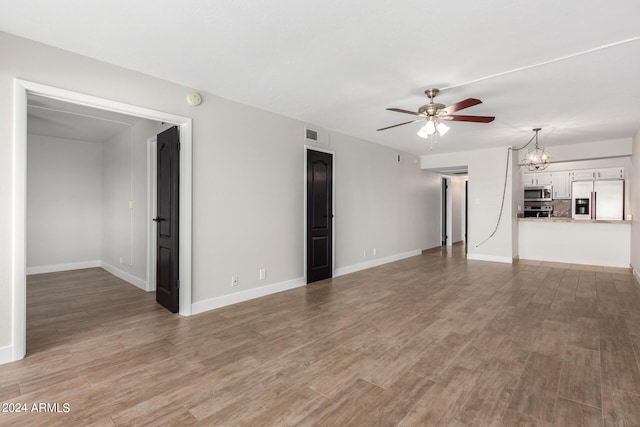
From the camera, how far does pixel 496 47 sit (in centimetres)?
257

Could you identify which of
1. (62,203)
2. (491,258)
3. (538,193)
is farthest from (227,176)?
(538,193)

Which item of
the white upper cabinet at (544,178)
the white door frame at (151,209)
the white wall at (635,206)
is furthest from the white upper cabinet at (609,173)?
the white door frame at (151,209)

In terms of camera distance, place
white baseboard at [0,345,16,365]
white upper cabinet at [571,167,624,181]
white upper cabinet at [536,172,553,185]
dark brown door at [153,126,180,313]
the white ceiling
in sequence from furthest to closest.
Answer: white upper cabinet at [536,172,553,185] < white upper cabinet at [571,167,624,181] < dark brown door at [153,126,180,313] < white baseboard at [0,345,16,365] < the white ceiling

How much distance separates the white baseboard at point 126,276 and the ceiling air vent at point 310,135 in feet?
11.0

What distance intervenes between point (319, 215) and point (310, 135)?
132cm

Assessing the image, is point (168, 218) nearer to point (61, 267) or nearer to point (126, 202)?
point (126, 202)

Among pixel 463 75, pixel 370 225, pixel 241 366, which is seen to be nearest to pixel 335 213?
pixel 370 225

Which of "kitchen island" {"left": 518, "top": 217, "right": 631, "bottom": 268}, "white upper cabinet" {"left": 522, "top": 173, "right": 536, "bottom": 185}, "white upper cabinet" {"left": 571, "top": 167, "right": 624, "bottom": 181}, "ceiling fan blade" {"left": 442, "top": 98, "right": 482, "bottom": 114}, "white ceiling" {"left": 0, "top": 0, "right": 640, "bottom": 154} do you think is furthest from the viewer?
"white upper cabinet" {"left": 522, "top": 173, "right": 536, "bottom": 185}

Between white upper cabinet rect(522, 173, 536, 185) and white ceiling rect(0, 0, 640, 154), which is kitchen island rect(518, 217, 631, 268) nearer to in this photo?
white upper cabinet rect(522, 173, 536, 185)

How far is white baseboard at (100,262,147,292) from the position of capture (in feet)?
15.5

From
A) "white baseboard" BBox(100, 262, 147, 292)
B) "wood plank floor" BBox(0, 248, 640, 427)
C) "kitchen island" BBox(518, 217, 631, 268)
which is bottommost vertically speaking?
"wood plank floor" BBox(0, 248, 640, 427)

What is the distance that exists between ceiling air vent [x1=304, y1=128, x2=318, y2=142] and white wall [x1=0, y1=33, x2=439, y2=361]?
0.27 ft

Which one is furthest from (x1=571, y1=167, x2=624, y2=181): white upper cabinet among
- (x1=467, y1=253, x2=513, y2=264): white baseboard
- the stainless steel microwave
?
(x1=467, y1=253, x2=513, y2=264): white baseboard

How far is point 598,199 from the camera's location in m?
6.82
